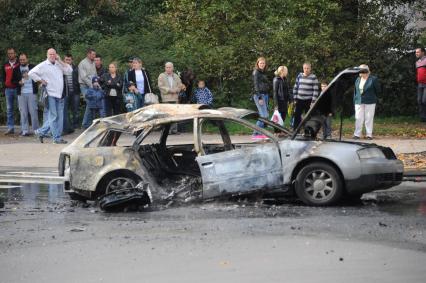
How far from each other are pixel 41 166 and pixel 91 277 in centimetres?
903

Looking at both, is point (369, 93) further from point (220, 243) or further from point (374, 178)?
point (220, 243)

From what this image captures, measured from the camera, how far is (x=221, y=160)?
11172 mm

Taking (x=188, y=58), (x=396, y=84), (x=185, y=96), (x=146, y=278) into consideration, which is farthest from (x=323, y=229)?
(x=396, y=84)

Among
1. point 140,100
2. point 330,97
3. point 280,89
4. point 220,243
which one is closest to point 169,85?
point 140,100

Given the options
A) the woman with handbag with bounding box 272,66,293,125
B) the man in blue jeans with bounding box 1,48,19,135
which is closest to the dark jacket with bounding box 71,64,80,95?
the man in blue jeans with bounding box 1,48,19,135

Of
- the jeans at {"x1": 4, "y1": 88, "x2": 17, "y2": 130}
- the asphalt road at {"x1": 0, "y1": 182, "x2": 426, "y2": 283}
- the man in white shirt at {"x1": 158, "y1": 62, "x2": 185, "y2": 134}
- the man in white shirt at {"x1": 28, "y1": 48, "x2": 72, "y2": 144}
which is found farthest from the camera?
the jeans at {"x1": 4, "y1": 88, "x2": 17, "y2": 130}

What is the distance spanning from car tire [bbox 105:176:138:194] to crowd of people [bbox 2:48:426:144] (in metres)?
6.87

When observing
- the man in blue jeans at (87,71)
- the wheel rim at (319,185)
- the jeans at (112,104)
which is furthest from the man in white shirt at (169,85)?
the wheel rim at (319,185)

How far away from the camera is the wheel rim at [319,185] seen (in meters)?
10.9

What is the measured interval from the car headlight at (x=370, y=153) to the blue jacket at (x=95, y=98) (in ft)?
33.6

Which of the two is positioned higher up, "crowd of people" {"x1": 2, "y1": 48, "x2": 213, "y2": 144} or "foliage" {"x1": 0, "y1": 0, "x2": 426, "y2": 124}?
"foliage" {"x1": 0, "y1": 0, "x2": 426, "y2": 124}

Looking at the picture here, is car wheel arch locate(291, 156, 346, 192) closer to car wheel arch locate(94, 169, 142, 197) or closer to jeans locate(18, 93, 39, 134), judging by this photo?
car wheel arch locate(94, 169, 142, 197)

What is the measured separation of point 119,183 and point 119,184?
0.5 inches

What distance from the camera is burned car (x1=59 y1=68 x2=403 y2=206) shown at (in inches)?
430
